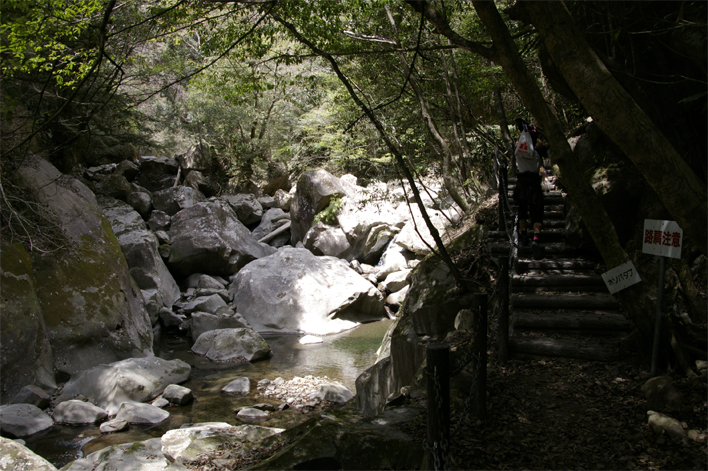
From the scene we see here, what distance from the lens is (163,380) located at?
24.1 ft

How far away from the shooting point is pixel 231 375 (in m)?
8.18

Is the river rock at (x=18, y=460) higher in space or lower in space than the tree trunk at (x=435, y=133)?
lower

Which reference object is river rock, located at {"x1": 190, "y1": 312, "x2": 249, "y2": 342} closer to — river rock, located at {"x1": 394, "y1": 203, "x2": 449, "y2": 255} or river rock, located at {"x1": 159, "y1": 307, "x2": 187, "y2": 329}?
river rock, located at {"x1": 159, "y1": 307, "x2": 187, "y2": 329}

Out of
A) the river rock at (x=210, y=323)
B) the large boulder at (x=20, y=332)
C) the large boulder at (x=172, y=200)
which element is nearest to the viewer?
the large boulder at (x=20, y=332)

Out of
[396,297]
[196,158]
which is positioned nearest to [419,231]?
[396,297]

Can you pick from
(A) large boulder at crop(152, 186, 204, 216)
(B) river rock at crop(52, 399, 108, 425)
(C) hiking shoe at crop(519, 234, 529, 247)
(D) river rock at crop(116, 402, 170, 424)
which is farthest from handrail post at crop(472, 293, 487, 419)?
(A) large boulder at crop(152, 186, 204, 216)

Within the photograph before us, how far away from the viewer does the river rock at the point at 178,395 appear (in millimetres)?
6879

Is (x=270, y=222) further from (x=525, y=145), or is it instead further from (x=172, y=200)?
(x=525, y=145)

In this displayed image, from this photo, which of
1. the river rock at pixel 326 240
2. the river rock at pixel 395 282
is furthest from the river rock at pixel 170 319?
the river rock at pixel 326 240

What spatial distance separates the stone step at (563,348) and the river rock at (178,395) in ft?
16.3

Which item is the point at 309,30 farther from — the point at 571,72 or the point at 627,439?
the point at 627,439

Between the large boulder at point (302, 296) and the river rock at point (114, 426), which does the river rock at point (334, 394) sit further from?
the large boulder at point (302, 296)

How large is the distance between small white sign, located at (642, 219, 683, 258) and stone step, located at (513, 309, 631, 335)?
157 centimetres

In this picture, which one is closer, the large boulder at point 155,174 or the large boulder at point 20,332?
the large boulder at point 20,332
